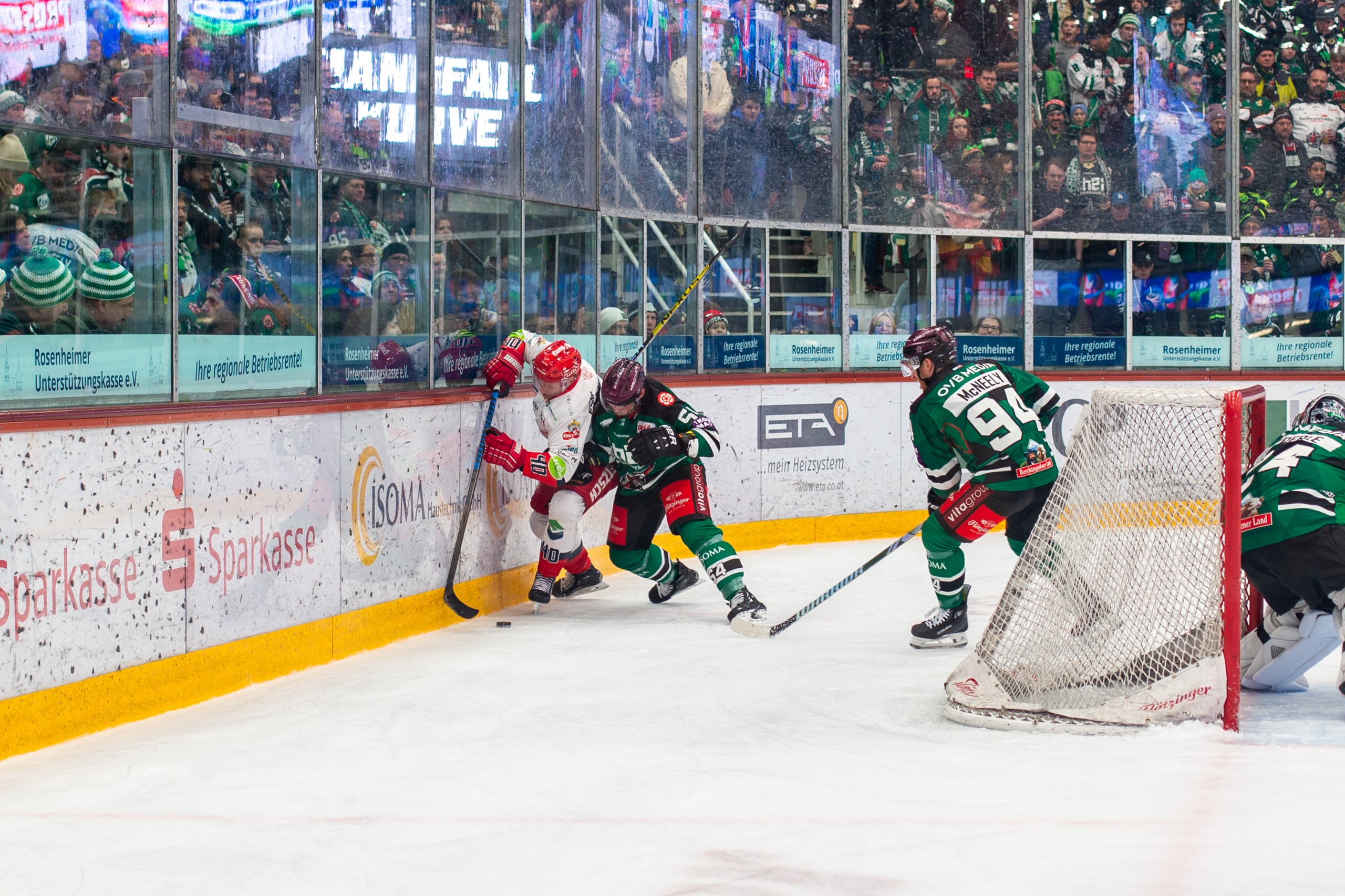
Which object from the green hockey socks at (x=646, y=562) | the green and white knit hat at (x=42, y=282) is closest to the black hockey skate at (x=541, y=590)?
the green hockey socks at (x=646, y=562)

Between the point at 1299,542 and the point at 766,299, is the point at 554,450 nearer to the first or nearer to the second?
the point at 1299,542

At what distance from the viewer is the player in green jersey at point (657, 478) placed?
571 cm

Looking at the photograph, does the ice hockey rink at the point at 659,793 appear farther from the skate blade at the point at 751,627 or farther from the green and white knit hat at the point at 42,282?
the green and white knit hat at the point at 42,282

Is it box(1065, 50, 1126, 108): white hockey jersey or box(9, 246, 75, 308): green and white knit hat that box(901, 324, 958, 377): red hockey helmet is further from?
box(1065, 50, 1126, 108): white hockey jersey

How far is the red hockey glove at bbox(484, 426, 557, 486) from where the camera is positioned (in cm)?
576

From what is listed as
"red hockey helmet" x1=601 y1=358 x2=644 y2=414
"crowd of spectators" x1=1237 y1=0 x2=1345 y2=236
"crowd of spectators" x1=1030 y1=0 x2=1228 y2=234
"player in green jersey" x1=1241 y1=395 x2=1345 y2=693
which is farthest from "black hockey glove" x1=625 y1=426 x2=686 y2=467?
"crowd of spectators" x1=1237 y1=0 x2=1345 y2=236

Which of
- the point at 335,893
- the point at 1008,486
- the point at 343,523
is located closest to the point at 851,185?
the point at 1008,486

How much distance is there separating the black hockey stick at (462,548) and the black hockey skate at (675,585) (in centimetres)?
Result: 86

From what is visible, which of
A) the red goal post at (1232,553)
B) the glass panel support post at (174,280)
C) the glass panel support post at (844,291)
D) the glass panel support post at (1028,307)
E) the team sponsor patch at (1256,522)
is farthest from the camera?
the glass panel support post at (1028,307)

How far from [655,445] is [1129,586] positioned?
2.34 meters

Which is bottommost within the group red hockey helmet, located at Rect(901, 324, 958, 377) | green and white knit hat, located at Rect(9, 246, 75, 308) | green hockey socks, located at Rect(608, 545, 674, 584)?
green hockey socks, located at Rect(608, 545, 674, 584)

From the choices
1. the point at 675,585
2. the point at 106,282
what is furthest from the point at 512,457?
the point at 106,282

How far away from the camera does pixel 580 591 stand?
6.52 metres

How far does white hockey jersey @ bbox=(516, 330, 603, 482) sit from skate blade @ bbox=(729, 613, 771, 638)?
93 cm
